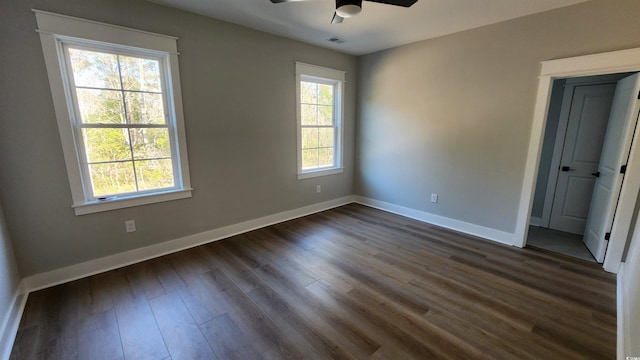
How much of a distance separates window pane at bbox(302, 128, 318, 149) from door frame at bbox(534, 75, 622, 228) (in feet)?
11.3

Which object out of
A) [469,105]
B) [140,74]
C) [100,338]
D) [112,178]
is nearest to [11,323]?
[100,338]

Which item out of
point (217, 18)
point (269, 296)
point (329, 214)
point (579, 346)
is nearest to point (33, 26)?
point (217, 18)

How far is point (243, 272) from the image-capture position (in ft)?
8.47

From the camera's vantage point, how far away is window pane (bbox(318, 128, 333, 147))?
4390mm

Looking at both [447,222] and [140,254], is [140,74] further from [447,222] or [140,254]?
[447,222]

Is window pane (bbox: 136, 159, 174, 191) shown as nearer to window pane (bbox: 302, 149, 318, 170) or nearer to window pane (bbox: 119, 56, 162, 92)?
window pane (bbox: 119, 56, 162, 92)

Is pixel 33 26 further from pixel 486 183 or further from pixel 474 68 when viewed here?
pixel 486 183

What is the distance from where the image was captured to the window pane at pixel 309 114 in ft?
Result: 13.4

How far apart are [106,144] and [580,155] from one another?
563cm

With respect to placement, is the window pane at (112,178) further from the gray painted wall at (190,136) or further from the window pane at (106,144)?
the gray painted wall at (190,136)

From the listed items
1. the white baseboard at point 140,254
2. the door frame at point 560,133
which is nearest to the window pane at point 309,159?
the white baseboard at point 140,254

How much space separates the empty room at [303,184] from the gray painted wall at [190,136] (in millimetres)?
19

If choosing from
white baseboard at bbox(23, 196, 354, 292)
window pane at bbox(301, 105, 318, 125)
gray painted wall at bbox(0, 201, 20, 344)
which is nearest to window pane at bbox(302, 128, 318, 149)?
window pane at bbox(301, 105, 318, 125)

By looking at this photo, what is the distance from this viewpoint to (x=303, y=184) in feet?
13.7
